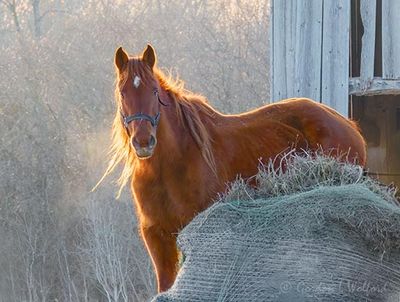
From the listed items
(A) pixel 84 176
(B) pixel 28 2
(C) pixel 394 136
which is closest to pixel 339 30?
(C) pixel 394 136

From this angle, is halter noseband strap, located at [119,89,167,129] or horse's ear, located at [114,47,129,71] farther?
horse's ear, located at [114,47,129,71]

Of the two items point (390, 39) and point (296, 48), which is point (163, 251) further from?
point (390, 39)

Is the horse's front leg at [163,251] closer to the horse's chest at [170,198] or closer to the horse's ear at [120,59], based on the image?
the horse's chest at [170,198]

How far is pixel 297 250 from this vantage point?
4871 millimetres

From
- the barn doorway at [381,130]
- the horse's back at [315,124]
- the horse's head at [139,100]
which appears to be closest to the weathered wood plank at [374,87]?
the horse's back at [315,124]

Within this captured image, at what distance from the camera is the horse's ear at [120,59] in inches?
247

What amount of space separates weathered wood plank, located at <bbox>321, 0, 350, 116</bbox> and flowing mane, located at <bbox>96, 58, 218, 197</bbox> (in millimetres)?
2387

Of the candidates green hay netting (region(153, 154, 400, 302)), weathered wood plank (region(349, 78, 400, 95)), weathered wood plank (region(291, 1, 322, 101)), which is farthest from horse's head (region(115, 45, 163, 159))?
weathered wood plank (region(349, 78, 400, 95))

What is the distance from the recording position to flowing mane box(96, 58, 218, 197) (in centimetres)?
627

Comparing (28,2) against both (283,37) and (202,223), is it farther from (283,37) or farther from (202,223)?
(202,223)

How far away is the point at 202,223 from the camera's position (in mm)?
5230

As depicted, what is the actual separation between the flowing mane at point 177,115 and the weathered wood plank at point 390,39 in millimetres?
2597

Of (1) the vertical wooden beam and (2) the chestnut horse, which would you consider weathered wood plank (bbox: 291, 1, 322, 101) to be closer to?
(1) the vertical wooden beam

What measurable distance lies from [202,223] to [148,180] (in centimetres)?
124
